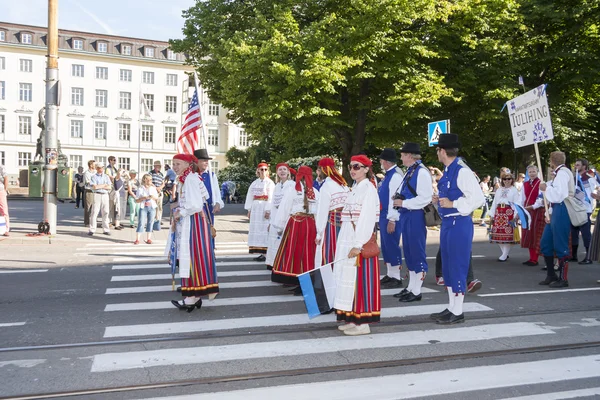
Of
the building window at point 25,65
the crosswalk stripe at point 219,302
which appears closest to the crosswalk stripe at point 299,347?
the crosswalk stripe at point 219,302

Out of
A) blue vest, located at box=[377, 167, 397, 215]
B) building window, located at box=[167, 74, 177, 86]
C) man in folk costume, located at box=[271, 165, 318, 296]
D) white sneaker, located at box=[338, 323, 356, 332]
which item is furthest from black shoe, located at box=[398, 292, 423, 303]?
building window, located at box=[167, 74, 177, 86]

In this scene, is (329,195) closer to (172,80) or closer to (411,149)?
(411,149)

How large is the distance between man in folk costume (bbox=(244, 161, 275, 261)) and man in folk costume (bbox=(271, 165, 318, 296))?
265cm

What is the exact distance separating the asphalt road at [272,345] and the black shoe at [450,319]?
0.13 metres

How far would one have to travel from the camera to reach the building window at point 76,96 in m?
67.7

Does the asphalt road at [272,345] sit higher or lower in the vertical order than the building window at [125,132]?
lower

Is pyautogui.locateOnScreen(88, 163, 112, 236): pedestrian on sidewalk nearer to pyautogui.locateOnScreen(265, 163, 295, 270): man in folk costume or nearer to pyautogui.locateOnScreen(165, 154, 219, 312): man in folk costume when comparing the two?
pyautogui.locateOnScreen(265, 163, 295, 270): man in folk costume

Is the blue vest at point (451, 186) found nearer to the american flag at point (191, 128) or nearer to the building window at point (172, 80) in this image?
the american flag at point (191, 128)

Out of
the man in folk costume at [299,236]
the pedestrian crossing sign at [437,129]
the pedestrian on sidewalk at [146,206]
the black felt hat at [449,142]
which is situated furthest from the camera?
the pedestrian crossing sign at [437,129]

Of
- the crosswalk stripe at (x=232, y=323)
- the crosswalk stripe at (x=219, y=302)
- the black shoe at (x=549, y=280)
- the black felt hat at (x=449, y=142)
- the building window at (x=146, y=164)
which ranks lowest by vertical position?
the crosswalk stripe at (x=232, y=323)

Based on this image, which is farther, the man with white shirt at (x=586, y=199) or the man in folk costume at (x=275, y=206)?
the man with white shirt at (x=586, y=199)

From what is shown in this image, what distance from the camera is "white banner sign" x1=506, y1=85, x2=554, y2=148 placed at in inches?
371

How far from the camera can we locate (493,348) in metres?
5.86

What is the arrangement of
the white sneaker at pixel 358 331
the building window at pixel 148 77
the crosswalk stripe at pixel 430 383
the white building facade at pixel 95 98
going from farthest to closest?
the building window at pixel 148 77
the white building facade at pixel 95 98
the white sneaker at pixel 358 331
the crosswalk stripe at pixel 430 383
